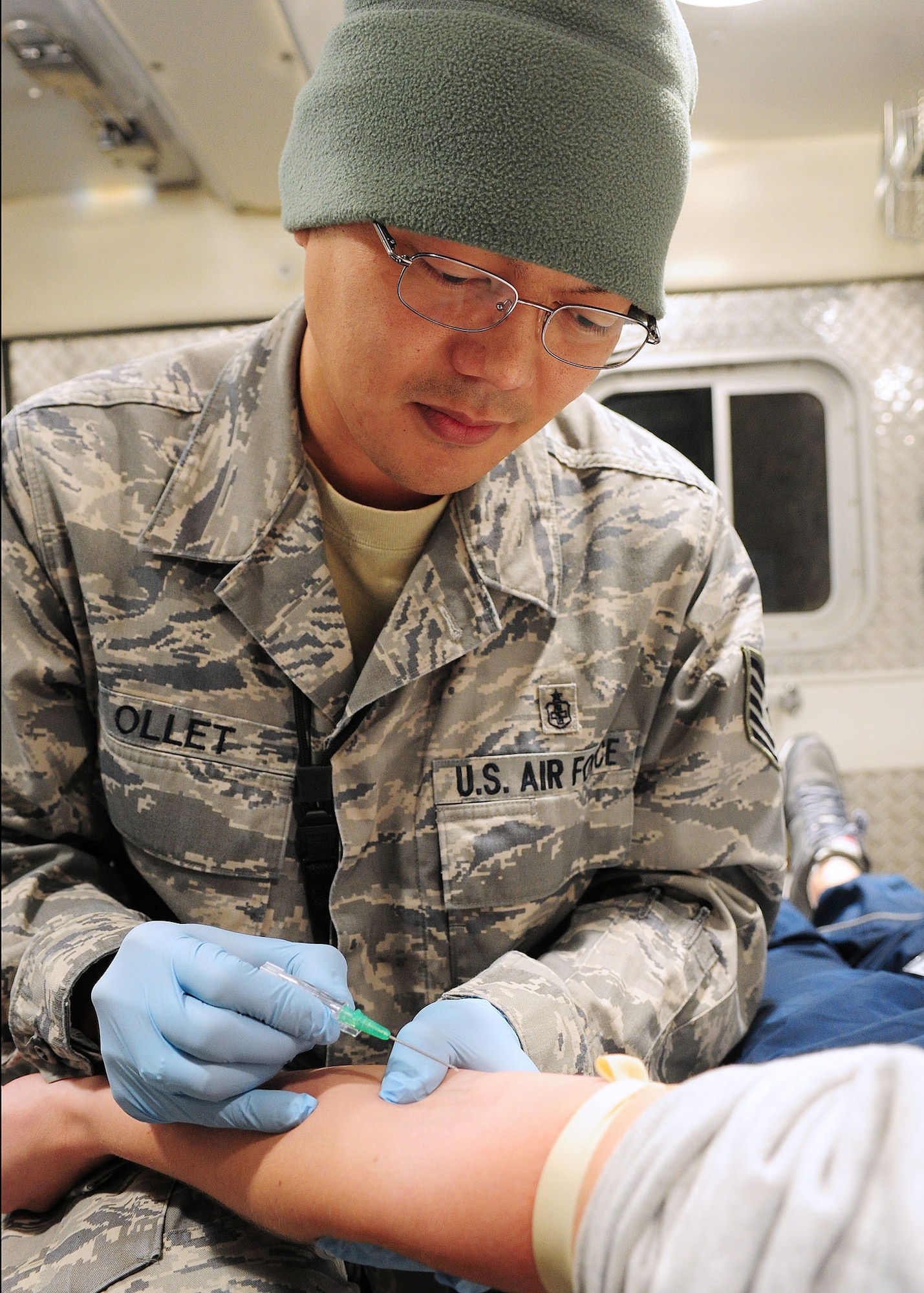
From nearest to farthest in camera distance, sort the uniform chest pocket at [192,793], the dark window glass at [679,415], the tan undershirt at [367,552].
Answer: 1. the uniform chest pocket at [192,793]
2. the tan undershirt at [367,552]
3. the dark window glass at [679,415]

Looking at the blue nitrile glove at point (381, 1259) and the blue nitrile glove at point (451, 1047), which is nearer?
the blue nitrile glove at point (381, 1259)

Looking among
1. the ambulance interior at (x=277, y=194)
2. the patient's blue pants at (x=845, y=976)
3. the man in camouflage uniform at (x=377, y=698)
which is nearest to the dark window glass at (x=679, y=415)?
the ambulance interior at (x=277, y=194)

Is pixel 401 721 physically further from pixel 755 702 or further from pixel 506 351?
pixel 755 702

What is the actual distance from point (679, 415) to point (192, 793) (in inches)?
60.3

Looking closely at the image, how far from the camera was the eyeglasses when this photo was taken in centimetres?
89

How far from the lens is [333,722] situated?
0.95 metres

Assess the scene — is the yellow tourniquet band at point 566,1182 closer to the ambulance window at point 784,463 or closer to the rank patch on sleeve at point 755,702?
the rank patch on sleeve at point 755,702

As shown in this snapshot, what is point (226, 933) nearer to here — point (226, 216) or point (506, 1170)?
point (506, 1170)

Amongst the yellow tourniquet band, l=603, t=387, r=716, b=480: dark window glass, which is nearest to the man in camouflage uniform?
the yellow tourniquet band

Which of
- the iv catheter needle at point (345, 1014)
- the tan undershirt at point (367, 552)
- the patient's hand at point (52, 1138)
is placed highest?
the tan undershirt at point (367, 552)

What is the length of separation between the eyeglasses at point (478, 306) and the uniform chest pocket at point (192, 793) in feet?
1.46

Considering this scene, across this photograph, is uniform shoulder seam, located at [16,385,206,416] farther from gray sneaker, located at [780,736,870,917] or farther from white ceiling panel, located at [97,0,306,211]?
gray sneaker, located at [780,736,870,917]

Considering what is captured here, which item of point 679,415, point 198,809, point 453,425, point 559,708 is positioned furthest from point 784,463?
point 198,809

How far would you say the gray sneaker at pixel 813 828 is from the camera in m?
2.66
